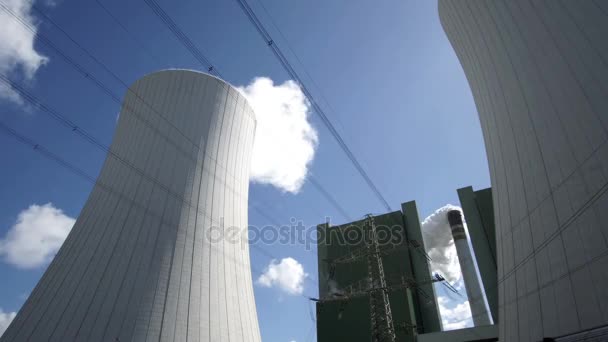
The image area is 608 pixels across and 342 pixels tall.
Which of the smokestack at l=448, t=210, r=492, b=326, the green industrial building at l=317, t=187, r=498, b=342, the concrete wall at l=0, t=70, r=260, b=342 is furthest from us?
the smokestack at l=448, t=210, r=492, b=326

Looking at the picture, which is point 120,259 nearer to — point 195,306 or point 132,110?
point 195,306

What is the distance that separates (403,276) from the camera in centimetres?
1539

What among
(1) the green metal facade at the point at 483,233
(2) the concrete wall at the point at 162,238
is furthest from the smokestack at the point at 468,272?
(2) the concrete wall at the point at 162,238

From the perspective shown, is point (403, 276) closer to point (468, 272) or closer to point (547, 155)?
point (468, 272)

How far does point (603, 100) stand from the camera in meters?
4.82

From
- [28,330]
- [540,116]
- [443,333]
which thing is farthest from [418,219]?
[28,330]

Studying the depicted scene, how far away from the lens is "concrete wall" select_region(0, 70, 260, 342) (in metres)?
7.26

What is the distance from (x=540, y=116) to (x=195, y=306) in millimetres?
7400

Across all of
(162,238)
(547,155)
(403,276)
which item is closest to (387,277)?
(403,276)

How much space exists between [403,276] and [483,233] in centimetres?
477

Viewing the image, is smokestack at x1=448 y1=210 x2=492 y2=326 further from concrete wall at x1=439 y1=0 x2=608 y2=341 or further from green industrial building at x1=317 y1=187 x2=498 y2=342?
concrete wall at x1=439 y1=0 x2=608 y2=341

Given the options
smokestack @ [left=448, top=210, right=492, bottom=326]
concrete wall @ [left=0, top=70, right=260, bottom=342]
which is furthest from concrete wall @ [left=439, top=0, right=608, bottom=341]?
smokestack @ [left=448, top=210, right=492, bottom=326]

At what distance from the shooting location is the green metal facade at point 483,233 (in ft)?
53.1

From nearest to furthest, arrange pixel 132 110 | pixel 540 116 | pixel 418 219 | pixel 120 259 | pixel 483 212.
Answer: pixel 540 116, pixel 120 259, pixel 132 110, pixel 483 212, pixel 418 219
